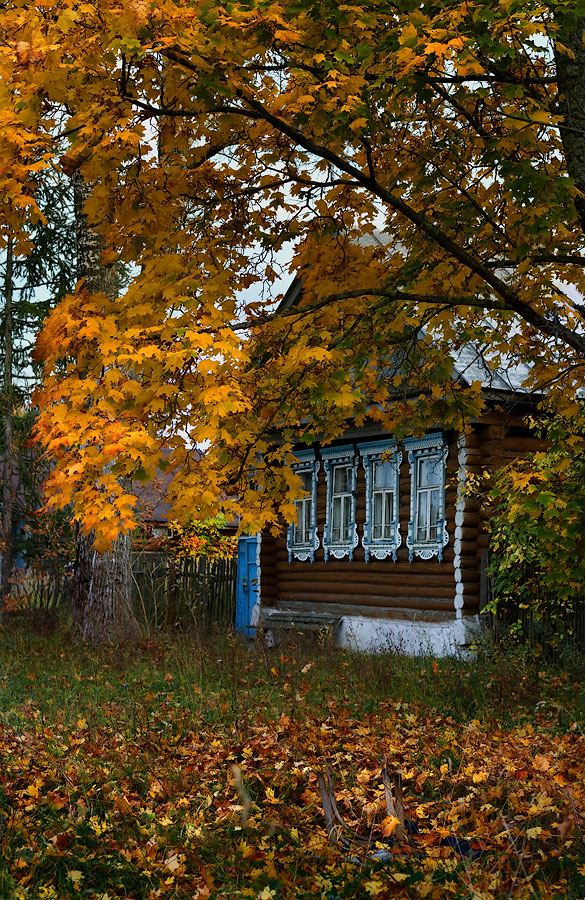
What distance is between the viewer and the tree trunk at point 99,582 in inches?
466

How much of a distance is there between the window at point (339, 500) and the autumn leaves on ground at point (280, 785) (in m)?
7.13

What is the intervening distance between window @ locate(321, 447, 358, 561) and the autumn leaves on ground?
713 cm

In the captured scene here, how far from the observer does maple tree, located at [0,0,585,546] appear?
489 centimetres

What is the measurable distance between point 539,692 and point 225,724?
3.32m

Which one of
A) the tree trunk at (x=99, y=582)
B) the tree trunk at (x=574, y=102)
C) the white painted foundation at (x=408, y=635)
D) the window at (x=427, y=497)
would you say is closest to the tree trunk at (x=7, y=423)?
the tree trunk at (x=99, y=582)

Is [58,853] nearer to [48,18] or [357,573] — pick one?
[48,18]

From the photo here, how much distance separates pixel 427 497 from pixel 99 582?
554 cm

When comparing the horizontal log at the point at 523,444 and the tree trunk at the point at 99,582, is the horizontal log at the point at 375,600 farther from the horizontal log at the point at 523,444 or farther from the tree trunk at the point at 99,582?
the tree trunk at the point at 99,582

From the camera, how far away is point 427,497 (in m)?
14.7

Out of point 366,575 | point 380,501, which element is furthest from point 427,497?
point 366,575

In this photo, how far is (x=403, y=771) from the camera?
18.8ft

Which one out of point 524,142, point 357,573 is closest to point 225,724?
point 524,142

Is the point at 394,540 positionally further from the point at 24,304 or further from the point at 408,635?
the point at 24,304

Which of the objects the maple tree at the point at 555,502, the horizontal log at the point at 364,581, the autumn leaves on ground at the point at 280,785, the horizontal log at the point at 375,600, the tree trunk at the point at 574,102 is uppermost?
the tree trunk at the point at 574,102
